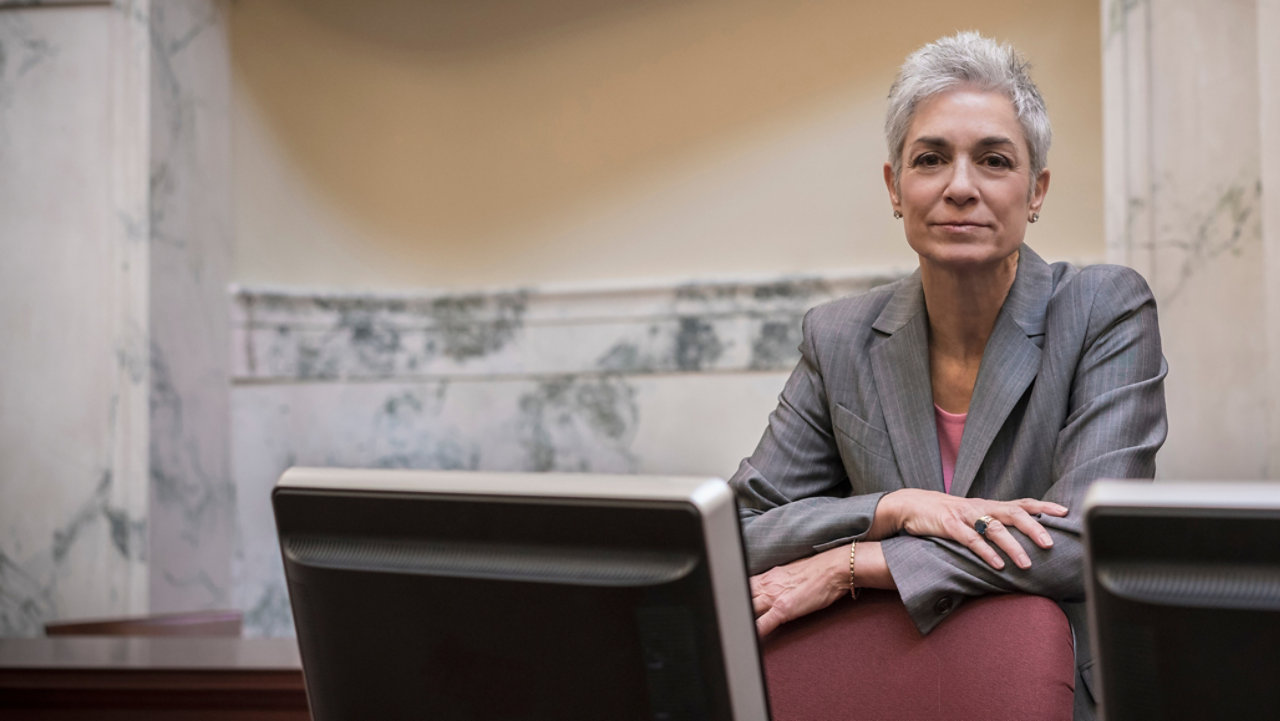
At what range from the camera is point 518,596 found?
867mm

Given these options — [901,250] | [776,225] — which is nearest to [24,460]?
[776,225]

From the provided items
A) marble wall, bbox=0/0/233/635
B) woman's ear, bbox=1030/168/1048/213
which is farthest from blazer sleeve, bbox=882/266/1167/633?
marble wall, bbox=0/0/233/635

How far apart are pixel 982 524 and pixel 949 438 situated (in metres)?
0.30

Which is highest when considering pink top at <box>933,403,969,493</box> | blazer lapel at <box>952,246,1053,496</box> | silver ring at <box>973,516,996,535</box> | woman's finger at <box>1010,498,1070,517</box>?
blazer lapel at <box>952,246,1053,496</box>

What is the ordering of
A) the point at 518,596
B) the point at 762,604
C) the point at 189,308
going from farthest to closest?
the point at 189,308
the point at 762,604
the point at 518,596

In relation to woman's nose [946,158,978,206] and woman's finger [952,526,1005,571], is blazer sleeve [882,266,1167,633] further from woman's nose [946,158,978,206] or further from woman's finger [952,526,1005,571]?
woman's nose [946,158,978,206]

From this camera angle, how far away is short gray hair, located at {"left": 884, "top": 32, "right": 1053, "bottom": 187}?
1.62 m

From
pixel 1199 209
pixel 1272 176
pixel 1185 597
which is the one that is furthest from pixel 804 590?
pixel 1199 209

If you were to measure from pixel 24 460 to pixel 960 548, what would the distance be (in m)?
2.92

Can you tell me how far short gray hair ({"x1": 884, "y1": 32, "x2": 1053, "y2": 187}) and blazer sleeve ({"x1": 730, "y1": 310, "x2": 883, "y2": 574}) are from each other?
14.6 inches

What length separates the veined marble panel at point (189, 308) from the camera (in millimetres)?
3465

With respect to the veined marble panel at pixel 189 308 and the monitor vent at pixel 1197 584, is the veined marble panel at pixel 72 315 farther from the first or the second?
the monitor vent at pixel 1197 584

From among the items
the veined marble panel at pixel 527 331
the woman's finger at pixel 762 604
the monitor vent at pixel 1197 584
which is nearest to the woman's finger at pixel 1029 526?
the woman's finger at pixel 762 604

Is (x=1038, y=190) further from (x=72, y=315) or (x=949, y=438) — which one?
(x=72, y=315)
